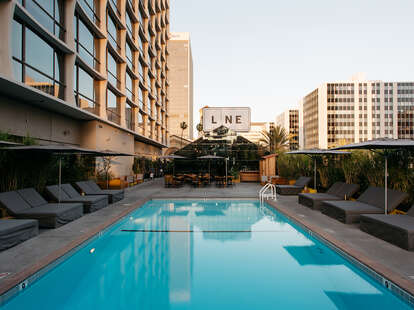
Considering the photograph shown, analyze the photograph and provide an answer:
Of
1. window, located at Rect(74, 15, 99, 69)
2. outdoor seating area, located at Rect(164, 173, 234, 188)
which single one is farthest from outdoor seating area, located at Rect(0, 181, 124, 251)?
window, located at Rect(74, 15, 99, 69)

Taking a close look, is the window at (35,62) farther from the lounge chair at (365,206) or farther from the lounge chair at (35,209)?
the lounge chair at (365,206)

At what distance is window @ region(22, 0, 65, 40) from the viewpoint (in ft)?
29.9

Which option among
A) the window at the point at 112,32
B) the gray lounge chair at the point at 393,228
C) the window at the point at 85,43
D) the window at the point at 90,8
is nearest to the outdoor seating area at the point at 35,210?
the gray lounge chair at the point at 393,228

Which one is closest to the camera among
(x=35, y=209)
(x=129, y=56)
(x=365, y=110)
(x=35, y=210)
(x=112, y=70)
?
(x=35, y=210)

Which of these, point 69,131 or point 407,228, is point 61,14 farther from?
point 407,228

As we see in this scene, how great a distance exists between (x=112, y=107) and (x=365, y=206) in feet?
48.5

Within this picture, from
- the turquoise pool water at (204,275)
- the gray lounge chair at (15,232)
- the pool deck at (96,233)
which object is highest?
the gray lounge chair at (15,232)

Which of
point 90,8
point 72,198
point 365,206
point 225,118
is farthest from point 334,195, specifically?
point 90,8

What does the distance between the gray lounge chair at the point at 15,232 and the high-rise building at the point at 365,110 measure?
88897 millimetres

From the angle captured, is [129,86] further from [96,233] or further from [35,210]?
[96,233]

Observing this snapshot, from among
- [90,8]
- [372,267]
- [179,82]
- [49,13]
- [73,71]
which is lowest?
[372,267]

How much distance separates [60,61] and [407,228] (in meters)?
13.1

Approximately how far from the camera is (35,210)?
5.55m

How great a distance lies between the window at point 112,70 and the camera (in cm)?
1566
